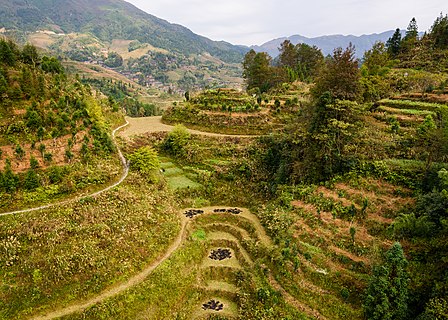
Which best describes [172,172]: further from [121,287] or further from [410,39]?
[410,39]

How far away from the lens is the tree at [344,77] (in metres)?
23.4

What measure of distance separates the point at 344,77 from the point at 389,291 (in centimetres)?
1612

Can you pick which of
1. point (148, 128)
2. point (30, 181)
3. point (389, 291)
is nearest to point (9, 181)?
point (30, 181)

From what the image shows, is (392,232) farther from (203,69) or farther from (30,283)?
(203,69)

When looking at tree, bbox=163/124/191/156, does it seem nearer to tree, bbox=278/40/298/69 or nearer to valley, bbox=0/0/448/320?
valley, bbox=0/0/448/320

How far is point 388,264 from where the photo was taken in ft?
45.3

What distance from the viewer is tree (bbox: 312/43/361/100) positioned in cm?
2344

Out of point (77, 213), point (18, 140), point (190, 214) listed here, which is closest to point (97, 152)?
point (18, 140)

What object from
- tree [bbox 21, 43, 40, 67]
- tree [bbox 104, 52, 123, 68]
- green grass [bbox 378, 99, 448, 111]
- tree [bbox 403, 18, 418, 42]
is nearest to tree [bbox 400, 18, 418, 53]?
tree [bbox 403, 18, 418, 42]

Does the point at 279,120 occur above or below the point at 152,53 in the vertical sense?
below

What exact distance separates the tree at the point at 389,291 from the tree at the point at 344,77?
1354cm

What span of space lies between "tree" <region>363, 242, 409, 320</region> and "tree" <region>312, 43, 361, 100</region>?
533 inches

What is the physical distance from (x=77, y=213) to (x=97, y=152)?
6710 millimetres

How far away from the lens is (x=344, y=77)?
23.5 metres
